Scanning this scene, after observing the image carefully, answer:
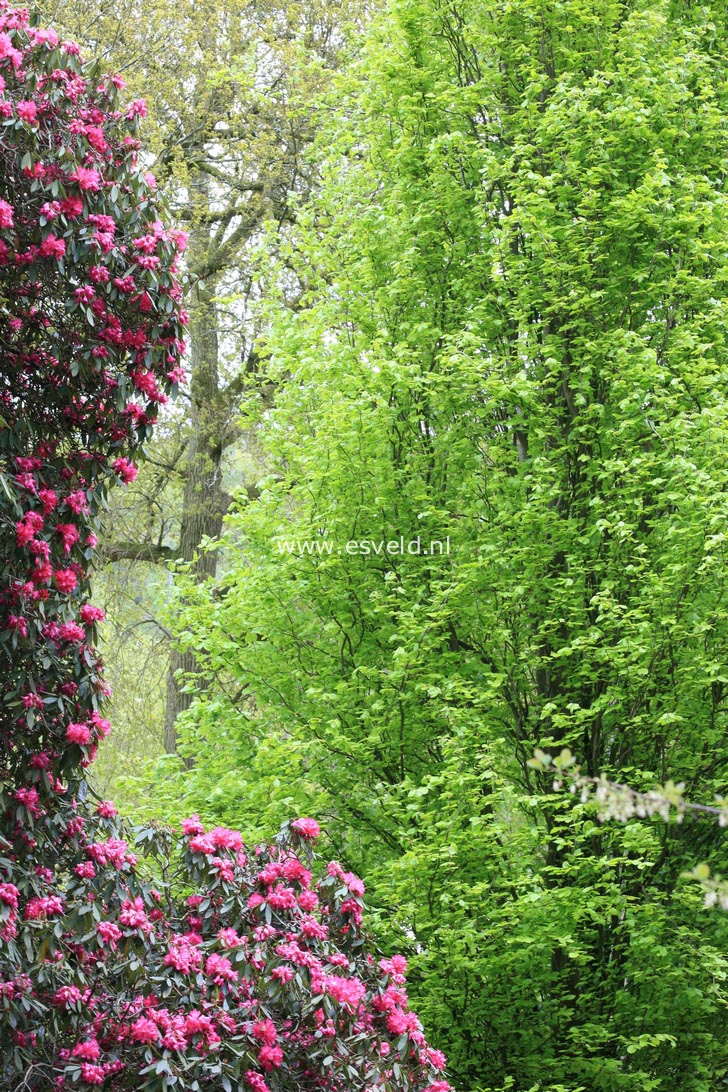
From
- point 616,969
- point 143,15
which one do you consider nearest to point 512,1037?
point 616,969

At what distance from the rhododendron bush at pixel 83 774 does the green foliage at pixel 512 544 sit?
1.82 m

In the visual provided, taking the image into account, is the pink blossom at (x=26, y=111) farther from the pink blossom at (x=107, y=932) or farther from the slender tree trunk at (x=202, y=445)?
the slender tree trunk at (x=202, y=445)

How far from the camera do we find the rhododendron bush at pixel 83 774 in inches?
158

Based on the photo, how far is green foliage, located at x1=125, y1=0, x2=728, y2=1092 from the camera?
6.82 m

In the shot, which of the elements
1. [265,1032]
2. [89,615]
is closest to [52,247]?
[89,615]

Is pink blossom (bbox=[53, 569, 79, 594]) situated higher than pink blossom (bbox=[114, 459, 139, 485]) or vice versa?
pink blossom (bbox=[114, 459, 139, 485])

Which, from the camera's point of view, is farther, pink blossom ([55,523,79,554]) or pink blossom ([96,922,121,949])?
pink blossom ([55,523,79,554])

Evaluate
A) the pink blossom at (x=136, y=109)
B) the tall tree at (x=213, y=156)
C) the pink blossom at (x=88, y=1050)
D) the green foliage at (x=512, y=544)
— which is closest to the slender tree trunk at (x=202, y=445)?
the tall tree at (x=213, y=156)

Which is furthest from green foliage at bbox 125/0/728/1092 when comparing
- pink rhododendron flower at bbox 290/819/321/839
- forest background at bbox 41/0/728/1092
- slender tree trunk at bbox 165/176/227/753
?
slender tree trunk at bbox 165/176/227/753

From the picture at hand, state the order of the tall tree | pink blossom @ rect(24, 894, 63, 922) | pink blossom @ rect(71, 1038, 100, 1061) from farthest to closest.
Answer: the tall tree → pink blossom @ rect(24, 894, 63, 922) → pink blossom @ rect(71, 1038, 100, 1061)

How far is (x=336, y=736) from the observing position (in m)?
7.20

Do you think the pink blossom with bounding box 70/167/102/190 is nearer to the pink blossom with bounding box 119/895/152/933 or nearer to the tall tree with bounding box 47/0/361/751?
the pink blossom with bounding box 119/895/152/933

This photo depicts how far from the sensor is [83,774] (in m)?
4.55

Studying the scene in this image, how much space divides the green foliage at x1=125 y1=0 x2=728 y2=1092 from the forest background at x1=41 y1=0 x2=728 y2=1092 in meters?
0.03
